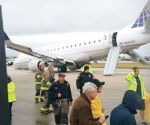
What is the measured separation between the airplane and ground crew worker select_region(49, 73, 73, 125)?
1574 cm

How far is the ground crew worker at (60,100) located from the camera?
711cm

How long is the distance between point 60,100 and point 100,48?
20.4 meters

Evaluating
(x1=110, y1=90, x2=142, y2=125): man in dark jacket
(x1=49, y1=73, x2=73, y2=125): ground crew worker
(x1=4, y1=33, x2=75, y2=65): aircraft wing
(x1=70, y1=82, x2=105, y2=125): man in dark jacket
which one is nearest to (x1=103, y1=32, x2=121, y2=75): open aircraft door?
(x1=4, y1=33, x2=75, y2=65): aircraft wing

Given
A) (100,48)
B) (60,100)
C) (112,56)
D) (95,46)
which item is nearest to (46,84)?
(60,100)

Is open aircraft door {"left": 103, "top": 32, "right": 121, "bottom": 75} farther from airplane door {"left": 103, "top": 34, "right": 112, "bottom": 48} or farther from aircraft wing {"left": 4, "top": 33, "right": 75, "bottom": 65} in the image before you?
aircraft wing {"left": 4, "top": 33, "right": 75, "bottom": 65}

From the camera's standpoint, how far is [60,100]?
7.23 metres

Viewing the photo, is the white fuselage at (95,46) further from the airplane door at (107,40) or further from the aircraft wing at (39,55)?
the aircraft wing at (39,55)

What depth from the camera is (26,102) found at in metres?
12.3

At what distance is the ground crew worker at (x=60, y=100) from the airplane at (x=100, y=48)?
51.6ft

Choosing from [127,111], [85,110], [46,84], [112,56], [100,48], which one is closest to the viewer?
[127,111]

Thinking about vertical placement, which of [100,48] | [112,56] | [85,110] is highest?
[100,48]

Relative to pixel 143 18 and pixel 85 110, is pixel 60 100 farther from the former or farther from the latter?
pixel 143 18

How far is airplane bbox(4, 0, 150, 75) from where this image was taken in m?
25.0

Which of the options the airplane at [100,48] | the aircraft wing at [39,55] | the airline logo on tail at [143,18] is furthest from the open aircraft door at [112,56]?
the aircraft wing at [39,55]
